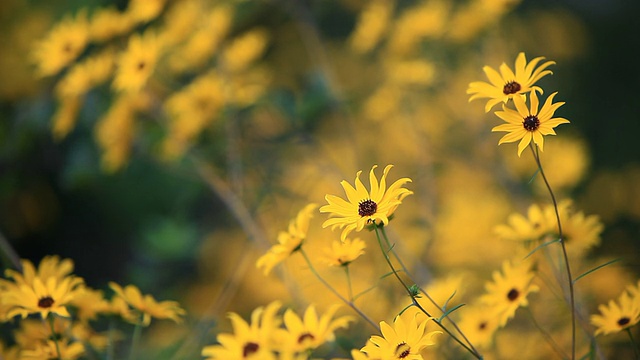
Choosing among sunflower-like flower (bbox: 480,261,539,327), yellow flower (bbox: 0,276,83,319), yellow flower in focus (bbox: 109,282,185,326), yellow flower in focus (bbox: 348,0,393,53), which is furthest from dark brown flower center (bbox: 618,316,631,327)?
yellow flower in focus (bbox: 348,0,393,53)

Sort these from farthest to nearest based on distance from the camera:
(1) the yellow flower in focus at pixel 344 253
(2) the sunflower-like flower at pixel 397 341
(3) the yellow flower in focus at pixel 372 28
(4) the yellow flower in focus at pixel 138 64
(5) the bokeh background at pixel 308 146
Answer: (3) the yellow flower in focus at pixel 372 28
(5) the bokeh background at pixel 308 146
(4) the yellow flower in focus at pixel 138 64
(1) the yellow flower in focus at pixel 344 253
(2) the sunflower-like flower at pixel 397 341

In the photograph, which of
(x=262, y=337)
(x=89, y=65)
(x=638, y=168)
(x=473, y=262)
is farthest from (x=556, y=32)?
(x=262, y=337)

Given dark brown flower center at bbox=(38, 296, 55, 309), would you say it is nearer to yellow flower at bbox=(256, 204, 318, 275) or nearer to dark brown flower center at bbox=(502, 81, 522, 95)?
yellow flower at bbox=(256, 204, 318, 275)

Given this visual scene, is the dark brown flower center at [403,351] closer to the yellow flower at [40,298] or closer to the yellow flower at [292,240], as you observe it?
the yellow flower at [292,240]

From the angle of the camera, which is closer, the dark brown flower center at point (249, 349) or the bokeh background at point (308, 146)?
the dark brown flower center at point (249, 349)

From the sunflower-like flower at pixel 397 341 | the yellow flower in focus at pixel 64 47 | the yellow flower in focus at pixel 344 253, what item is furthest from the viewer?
the yellow flower in focus at pixel 64 47

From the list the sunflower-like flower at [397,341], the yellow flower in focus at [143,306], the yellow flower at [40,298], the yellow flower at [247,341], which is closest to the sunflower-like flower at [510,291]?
the sunflower-like flower at [397,341]
